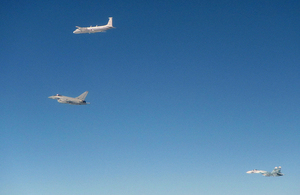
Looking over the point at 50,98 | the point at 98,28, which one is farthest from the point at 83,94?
the point at 98,28

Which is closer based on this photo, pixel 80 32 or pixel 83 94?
pixel 83 94

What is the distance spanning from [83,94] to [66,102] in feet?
30.2

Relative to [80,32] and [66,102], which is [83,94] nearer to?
[66,102]

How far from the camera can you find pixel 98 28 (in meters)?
149

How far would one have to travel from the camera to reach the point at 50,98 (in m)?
128

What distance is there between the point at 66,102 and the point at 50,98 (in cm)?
1225

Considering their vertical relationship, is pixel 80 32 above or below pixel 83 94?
above

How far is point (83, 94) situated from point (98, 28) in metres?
45.2

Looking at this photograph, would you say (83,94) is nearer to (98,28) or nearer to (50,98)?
(50,98)

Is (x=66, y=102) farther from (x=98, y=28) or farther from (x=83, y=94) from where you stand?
(x=98, y=28)

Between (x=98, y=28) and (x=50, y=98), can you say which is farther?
(x=98, y=28)

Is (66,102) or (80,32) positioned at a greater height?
(80,32)

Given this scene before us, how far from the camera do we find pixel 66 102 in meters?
122

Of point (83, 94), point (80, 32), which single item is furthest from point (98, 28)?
point (83, 94)
